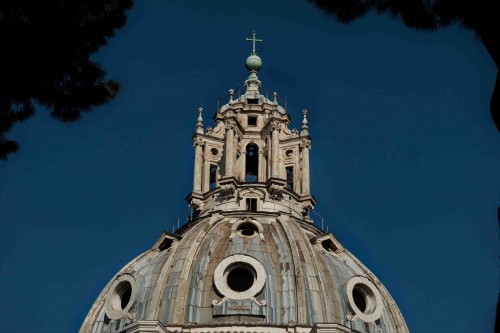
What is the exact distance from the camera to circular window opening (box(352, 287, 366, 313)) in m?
66.1

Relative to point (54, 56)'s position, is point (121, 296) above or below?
above

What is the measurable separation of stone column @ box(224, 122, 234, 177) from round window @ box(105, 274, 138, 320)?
35.9ft

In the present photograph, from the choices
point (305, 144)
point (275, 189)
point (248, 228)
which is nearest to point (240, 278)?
point (248, 228)

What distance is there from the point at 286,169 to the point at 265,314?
17.0 m

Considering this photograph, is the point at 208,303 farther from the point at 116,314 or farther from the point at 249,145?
the point at 249,145

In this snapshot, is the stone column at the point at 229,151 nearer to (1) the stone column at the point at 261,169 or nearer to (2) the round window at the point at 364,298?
(1) the stone column at the point at 261,169

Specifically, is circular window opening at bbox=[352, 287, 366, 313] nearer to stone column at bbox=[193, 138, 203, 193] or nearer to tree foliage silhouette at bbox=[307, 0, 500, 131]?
stone column at bbox=[193, 138, 203, 193]

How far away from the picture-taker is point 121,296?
66750mm

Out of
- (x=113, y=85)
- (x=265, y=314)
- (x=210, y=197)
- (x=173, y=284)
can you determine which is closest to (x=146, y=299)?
(x=173, y=284)

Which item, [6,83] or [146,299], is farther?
[146,299]

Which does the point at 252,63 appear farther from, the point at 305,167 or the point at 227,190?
the point at 227,190

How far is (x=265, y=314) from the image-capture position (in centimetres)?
6297

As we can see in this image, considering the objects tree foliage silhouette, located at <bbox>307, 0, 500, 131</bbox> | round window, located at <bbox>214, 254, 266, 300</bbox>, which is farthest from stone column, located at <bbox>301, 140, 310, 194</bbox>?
tree foliage silhouette, located at <bbox>307, 0, 500, 131</bbox>

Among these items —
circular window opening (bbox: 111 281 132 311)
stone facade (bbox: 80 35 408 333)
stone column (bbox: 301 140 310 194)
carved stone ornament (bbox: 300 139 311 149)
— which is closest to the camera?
stone facade (bbox: 80 35 408 333)
